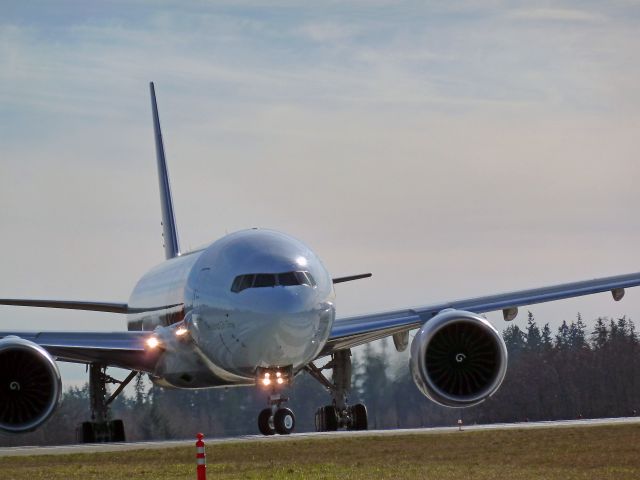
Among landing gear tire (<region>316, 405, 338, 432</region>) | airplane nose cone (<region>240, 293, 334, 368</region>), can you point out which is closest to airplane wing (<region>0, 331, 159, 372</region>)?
landing gear tire (<region>316, 405, 338, 432</region>)

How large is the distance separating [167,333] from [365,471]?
53.2 feet

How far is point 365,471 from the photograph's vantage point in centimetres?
2631

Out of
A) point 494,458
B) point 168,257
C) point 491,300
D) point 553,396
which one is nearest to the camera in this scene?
point 494,458

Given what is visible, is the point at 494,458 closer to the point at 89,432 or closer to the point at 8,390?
the point at 8,390

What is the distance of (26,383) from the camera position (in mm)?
35656

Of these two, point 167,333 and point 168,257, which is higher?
point 168,257

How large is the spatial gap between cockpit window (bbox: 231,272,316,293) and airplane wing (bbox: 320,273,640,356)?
4.02m

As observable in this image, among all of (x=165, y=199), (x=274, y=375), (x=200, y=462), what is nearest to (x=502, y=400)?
(x=165, y=199)

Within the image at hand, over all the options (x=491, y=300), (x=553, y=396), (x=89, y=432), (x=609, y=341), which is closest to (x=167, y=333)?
(x=89, y=432)

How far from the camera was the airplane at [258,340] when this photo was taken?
1378 inches

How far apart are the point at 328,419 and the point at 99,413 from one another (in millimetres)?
6349

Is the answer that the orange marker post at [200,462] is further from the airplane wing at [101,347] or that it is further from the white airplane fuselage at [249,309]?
the airplane wing at [101,347]

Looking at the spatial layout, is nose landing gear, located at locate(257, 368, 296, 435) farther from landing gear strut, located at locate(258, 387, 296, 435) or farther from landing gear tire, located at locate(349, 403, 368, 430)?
landing gear tire, located at locate(349, 403, 368, 430)

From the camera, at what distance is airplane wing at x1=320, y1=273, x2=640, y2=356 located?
39594 millimetres
